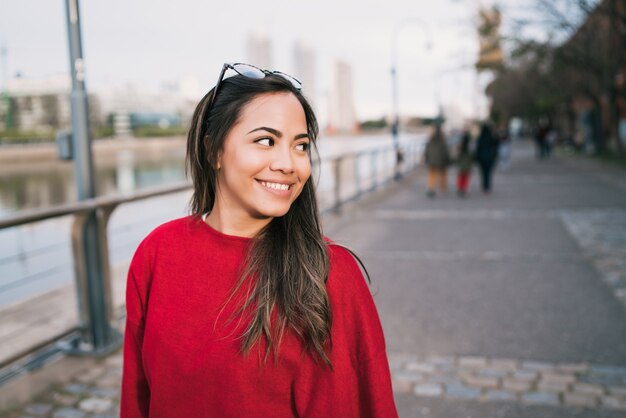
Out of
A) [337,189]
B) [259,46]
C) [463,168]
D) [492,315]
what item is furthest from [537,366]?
[259,46]

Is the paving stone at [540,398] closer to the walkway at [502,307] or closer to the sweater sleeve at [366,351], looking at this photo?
the walkway at [502,307]

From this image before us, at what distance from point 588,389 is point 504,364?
1.98 feet

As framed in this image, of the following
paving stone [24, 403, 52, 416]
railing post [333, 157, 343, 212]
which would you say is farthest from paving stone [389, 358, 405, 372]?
railing post [333, 157, 343, 212]

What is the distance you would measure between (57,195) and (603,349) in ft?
43.3

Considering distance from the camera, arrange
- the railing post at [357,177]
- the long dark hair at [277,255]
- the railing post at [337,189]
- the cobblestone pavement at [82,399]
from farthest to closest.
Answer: the railing post at [357,177] → the railing post at [337,189] → the cobblestone pavement at [82,399] → the long dark hair at [277,255]

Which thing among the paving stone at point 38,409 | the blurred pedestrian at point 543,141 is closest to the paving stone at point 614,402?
the paving stone at point 38,409

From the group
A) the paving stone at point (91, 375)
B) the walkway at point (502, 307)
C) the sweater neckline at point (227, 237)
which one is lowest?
the walkway at point (502, 307)

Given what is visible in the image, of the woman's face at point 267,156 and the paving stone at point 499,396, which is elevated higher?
the woman's face at point 267,156

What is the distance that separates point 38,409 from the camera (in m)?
3.74

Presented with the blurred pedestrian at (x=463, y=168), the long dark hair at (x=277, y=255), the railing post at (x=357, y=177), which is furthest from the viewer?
the blurred pedestrian at (x=463, y=168)

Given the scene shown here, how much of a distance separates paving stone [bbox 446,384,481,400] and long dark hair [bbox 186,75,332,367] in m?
2.55

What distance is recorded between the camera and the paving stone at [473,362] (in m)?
4.30

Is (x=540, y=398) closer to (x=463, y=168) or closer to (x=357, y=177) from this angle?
(x=357, y=177)

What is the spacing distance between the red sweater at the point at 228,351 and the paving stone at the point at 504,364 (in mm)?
2951
